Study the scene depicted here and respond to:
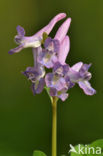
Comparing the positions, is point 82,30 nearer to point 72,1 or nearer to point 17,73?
point 72,1

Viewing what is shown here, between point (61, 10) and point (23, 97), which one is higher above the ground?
point (61, 10)

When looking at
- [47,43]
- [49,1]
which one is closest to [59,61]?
[47,43]

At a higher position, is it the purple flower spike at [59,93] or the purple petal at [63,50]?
the purple petal at [63,50]

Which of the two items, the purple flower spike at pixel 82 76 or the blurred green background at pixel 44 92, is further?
the blurred green background at pixel 44 92

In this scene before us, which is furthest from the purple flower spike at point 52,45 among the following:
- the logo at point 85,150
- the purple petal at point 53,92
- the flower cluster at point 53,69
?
the logo at point 85,150

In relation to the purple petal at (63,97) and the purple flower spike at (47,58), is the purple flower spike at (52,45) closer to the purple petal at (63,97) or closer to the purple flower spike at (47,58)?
the purple flower spike at (47,58)

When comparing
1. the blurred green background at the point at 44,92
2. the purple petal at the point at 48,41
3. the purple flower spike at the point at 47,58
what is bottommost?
the purple flower spike at the point at 47,58

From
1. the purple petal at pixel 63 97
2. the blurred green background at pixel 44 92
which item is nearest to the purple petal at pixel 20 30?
the purple petal at pixel 63 97
